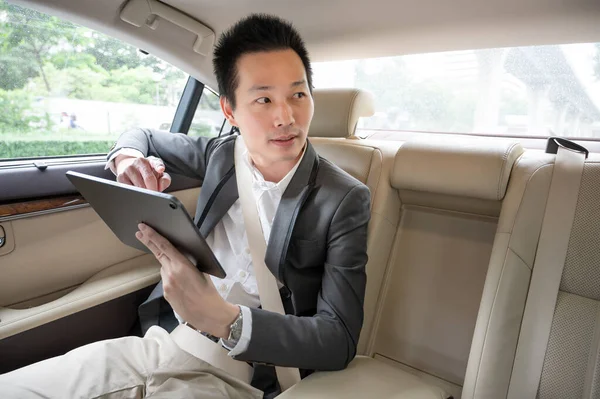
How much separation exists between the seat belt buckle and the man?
63 cm

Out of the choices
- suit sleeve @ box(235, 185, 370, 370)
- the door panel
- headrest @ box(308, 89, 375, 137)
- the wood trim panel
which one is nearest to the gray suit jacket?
suit sleeve @ box(235, 185, 370, 370)

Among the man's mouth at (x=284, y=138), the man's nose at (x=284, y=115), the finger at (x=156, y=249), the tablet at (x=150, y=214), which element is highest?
the man's nose at (x=284, y=115)

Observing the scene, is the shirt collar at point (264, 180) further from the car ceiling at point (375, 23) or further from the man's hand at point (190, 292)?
the car ceiling at point (375, 23)

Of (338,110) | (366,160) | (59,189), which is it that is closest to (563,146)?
(366,160)

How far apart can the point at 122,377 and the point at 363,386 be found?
61cm

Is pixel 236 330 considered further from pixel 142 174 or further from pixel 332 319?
pixel 142 174

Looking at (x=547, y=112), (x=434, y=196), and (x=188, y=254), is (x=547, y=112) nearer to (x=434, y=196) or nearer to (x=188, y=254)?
(x=434, y=196)

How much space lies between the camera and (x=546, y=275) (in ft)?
3.85

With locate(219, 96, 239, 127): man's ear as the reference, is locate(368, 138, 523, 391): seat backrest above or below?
below

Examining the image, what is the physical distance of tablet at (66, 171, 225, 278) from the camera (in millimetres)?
805

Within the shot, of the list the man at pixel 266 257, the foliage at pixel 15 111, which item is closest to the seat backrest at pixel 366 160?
the man at pixel 266 257

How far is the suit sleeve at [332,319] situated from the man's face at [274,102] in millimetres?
238

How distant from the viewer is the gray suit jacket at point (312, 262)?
961mm

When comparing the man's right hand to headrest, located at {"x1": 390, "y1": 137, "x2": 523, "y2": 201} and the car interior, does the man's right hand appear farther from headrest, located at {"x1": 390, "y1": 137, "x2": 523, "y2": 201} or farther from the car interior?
headrest, located at {"x1": 390, "y1": 137, "x2": 523, "y2": 201}
